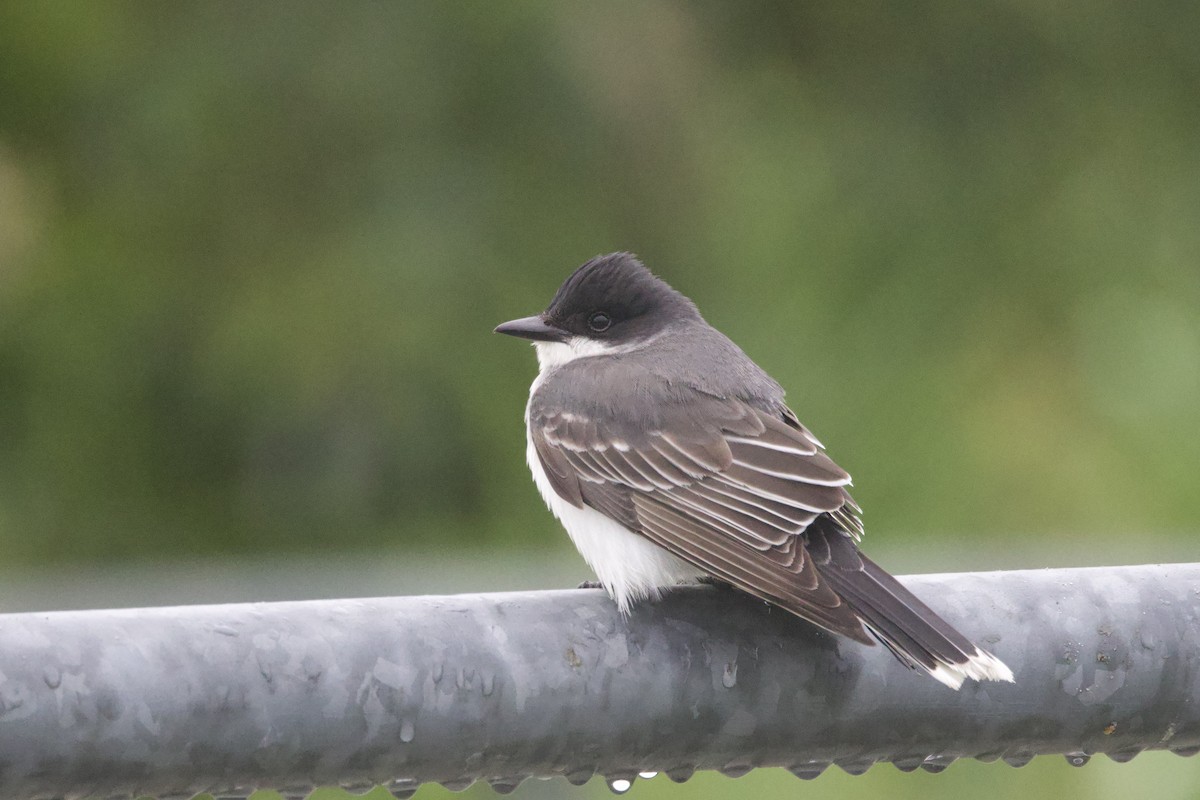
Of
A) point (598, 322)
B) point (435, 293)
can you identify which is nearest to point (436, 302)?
point (435, 293)

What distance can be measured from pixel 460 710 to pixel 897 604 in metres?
0.88

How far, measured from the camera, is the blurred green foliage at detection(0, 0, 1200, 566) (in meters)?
5.66

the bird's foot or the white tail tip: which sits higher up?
the white tail tip

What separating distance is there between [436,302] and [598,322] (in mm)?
1629

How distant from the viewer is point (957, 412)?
5.72 metres

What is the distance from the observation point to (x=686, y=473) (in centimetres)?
321

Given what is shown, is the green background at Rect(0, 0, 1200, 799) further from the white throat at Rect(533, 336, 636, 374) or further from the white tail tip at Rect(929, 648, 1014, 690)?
the white tail tip at Rect(929, 648, 1014, 690)

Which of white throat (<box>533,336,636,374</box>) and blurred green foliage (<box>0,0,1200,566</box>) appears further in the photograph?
blurred green foliage (<box>0,0,1200,566</box>)

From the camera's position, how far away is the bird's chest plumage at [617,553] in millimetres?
2941

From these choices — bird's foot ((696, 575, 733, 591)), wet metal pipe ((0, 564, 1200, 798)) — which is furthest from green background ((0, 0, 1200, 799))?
wet metal pipe ((0, 564, 1200, 798))

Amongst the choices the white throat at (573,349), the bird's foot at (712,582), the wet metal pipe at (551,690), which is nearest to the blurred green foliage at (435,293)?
the white throat at (573,349)

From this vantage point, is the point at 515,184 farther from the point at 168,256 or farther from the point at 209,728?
the point at 209,728

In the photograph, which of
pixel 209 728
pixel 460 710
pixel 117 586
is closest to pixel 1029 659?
pixel 460 710

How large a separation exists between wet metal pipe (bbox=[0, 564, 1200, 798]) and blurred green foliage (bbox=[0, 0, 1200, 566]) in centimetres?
348
